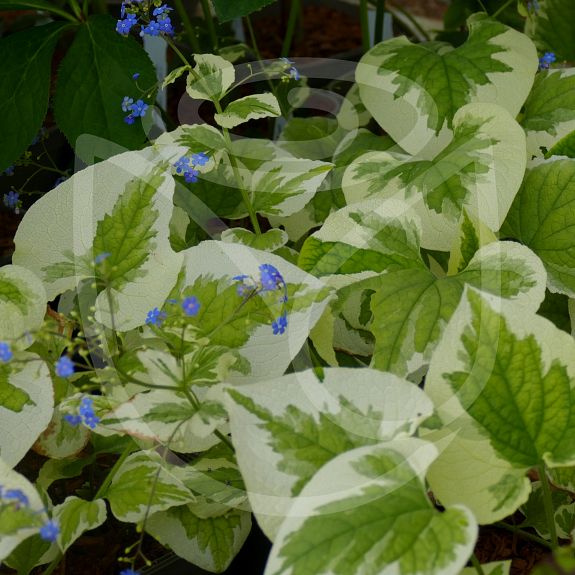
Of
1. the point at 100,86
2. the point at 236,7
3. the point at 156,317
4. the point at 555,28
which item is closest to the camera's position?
the point at 156,317

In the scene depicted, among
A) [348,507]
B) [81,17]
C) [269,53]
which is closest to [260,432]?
[348,507]

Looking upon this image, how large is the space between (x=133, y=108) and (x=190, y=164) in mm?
111

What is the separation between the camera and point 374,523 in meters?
0.43

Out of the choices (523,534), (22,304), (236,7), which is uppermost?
(236,7)

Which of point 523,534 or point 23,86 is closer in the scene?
point 523,534

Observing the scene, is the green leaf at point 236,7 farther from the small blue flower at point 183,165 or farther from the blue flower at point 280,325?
the blue flower at point 280,325

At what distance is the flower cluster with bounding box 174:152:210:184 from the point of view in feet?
2.01

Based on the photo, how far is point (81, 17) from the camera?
80cm

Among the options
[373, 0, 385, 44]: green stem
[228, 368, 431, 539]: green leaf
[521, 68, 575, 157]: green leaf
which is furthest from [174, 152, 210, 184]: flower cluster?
[373, 0, 385, 44]: green stem

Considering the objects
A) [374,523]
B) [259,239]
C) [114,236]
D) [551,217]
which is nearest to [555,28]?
[551,217]

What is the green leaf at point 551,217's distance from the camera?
24.7 inches

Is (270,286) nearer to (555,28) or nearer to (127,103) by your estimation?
(127,103)

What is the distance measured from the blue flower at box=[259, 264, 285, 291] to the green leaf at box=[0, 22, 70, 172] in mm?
337

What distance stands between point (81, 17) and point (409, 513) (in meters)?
0.58
